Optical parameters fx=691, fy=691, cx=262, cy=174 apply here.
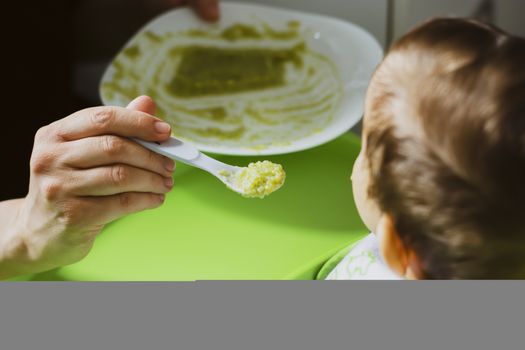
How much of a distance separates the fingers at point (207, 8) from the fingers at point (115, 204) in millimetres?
333

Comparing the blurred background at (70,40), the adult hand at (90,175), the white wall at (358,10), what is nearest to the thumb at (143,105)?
the adult hand at (90,175)

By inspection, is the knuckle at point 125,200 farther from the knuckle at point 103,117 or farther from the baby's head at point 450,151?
the baby's head at point 450,151

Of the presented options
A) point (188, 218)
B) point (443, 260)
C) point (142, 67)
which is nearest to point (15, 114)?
point (142, 67)

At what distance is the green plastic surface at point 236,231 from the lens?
1.86ft

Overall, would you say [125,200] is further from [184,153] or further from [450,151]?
[450,151]

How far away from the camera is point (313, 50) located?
0.74 meters

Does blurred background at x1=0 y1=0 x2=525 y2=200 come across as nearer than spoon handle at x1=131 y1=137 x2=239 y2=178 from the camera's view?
No

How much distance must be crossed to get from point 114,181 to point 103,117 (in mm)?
47

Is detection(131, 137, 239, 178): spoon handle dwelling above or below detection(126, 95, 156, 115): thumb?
below

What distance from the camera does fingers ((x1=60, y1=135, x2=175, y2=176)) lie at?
487 millimetres

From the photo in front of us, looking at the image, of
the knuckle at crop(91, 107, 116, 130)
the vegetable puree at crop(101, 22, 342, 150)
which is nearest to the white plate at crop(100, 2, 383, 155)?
the vegetable puree at crop(101, 22, 342, 150)

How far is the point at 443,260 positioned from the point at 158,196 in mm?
213

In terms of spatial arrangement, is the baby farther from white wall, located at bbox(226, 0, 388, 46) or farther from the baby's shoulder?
white wall, located at bbox(226, 0, 388, 46)

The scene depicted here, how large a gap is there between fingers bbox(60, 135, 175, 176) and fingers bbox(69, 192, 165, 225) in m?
0.03
